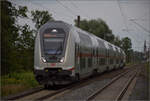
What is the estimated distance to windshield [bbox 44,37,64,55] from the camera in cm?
1560

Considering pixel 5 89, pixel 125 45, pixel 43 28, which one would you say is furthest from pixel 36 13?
pixel 125 45

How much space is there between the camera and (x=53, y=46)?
618 inches

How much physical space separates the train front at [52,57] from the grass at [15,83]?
46.0 inches

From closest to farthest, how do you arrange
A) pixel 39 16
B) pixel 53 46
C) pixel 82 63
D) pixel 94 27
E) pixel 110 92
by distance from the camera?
pixel 110 92 < pixel 53 46 < pixel 82 63 < pixel 39 16 < pixel 94 27

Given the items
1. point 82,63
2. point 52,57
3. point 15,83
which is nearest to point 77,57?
point 82,63

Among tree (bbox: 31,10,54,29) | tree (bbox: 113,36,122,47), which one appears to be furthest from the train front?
tree (bbox: 113,36,122,47)

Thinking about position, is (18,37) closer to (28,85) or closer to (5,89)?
(28,85)

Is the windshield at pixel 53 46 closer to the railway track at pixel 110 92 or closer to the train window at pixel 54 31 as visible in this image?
the train window at pixel 54 31

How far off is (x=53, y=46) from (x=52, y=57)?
0.60 m

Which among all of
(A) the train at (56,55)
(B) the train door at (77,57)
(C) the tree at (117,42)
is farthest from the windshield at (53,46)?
(C) the tree at (117,42)

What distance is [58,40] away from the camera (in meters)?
15.9

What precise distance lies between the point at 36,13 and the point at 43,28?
21.1 m

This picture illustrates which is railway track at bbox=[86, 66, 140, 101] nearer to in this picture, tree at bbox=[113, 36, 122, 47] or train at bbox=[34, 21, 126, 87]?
train at bbox=[34, 21, 126, 87]

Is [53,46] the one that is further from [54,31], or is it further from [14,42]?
[14,42]
